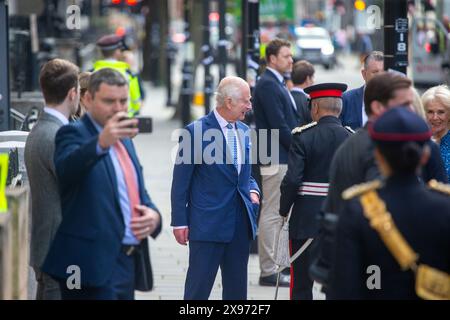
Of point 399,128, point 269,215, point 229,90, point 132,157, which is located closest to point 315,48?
point 269,215

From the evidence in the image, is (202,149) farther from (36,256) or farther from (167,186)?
(167,186)

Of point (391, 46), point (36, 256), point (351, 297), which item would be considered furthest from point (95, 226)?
point (391, 46)

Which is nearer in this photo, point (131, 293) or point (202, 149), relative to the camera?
point (131, 293)

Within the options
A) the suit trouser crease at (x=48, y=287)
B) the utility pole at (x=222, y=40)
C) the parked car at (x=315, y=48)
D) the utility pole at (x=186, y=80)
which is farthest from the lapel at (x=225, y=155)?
the parked car at (x=315, y=48)

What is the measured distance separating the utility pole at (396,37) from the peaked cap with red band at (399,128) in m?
4.62

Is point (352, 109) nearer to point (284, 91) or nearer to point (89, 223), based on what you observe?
point (284, 91)

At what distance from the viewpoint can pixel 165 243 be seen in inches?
522

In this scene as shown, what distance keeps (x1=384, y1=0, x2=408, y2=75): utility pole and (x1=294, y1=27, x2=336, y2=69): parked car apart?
47.4 meters

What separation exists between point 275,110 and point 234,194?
9.24 ft

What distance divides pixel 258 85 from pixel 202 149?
3.08 meters

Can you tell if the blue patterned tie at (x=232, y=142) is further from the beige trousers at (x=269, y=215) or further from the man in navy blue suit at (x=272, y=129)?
the beige trousers at (x=269, y=215)

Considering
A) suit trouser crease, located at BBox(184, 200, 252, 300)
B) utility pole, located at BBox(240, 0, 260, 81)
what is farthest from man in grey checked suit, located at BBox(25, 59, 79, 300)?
utility pole, located at BBox(240, 0, 260, 81)

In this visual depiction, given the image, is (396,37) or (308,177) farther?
(396,37)

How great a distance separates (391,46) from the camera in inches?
380
